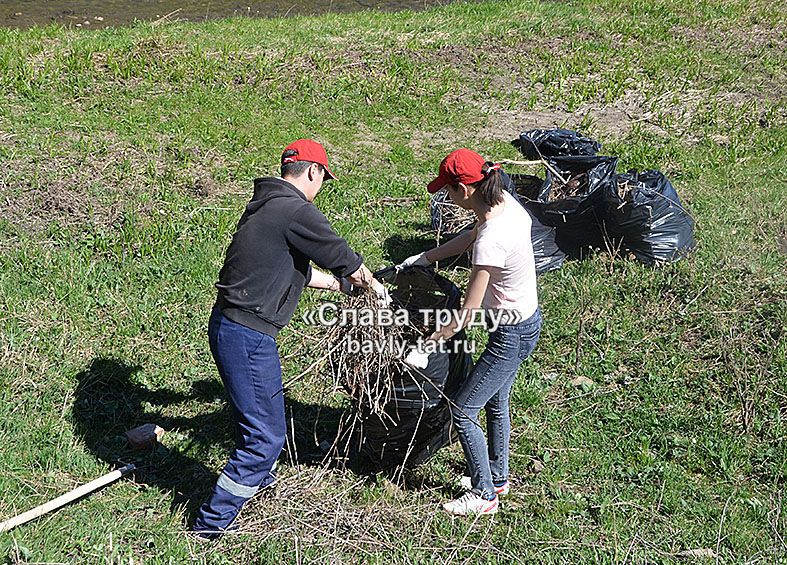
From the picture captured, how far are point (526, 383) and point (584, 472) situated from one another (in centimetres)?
81

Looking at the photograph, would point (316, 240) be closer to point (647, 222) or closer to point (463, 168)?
point (463, 168)

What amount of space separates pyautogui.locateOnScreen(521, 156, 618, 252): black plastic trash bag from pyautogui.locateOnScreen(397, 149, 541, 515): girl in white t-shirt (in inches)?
94.3

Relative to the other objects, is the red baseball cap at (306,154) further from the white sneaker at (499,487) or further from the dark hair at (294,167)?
the white sneaker at (499,487)

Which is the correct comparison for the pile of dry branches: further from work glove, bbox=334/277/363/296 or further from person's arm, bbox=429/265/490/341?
person's arm, bbox=429/265/490/341

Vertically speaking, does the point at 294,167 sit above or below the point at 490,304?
above

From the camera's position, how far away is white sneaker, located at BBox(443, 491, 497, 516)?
3.86 meters

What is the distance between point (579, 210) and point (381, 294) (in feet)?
9.33

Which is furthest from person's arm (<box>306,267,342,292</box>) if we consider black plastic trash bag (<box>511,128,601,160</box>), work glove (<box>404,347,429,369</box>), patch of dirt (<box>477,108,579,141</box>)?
patch of dirt (<box>477,108,579,141</box>)

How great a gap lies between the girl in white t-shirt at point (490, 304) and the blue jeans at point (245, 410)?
25.2 inches

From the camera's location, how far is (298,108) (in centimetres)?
848

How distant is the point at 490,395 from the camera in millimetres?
3648

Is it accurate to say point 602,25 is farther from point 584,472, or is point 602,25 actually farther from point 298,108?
point 584,472

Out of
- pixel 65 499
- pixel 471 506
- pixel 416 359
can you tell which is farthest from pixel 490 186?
pixel 65 499

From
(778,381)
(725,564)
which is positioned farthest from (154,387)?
(778,381)
